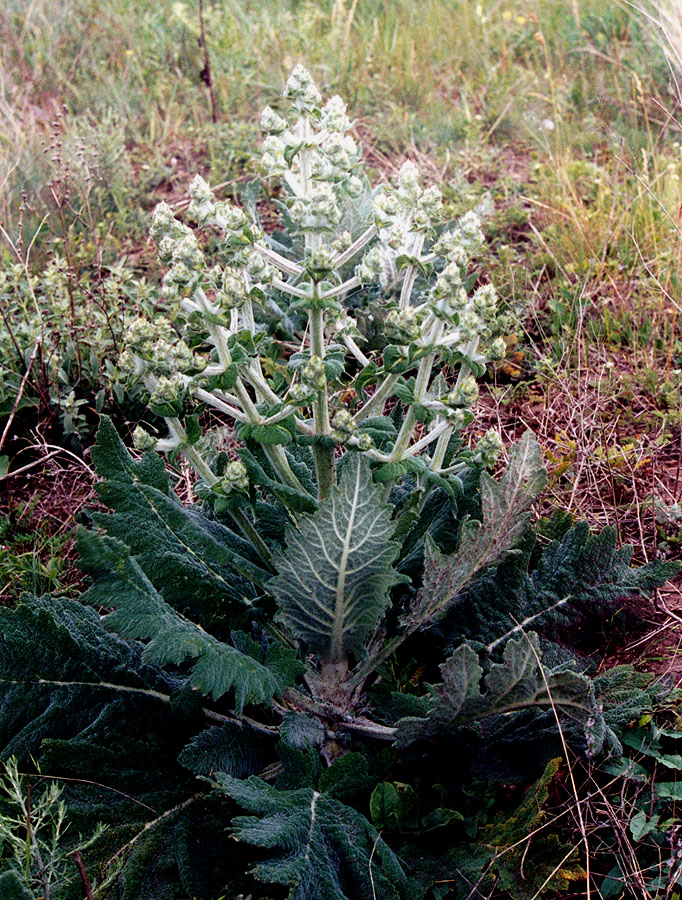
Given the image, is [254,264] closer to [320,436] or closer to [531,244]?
[320,436]

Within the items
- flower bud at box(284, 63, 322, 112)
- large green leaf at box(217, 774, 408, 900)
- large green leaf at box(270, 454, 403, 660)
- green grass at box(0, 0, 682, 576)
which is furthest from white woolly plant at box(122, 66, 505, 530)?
green grass at box(0, 0, 682, 576)

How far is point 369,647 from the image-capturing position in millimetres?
1983

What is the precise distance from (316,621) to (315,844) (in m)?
0.44

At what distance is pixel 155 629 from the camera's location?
4.93 ft

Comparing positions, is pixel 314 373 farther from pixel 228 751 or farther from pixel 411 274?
pixel 228 751

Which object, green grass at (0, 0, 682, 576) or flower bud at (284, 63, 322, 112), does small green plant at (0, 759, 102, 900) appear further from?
green grass at (0, 0, 682, 576)

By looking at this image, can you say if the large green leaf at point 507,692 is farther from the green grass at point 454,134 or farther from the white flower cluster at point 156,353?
the green grass at point 454,134

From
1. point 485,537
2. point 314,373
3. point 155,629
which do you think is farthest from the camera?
point 485,537

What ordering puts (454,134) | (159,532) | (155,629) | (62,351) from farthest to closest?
(454,134)
(62,351)
(159,532)
(155,629)

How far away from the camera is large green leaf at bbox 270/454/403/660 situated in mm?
1652

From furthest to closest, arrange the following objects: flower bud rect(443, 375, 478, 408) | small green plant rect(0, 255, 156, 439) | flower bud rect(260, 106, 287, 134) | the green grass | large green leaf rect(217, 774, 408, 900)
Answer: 1. the green grass
2. small green plant rect(0, 255, 156, 439)
3. flower bud rect(443, 375, 478, 408)
4. flower bud rect(260, 106, 287, 134)
5. large green leaf rect(217, 774, 408, 900)

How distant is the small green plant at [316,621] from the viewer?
1.56 m

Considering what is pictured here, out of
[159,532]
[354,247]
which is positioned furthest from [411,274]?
[159,532]

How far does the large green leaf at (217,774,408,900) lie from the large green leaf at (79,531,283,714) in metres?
0.19
